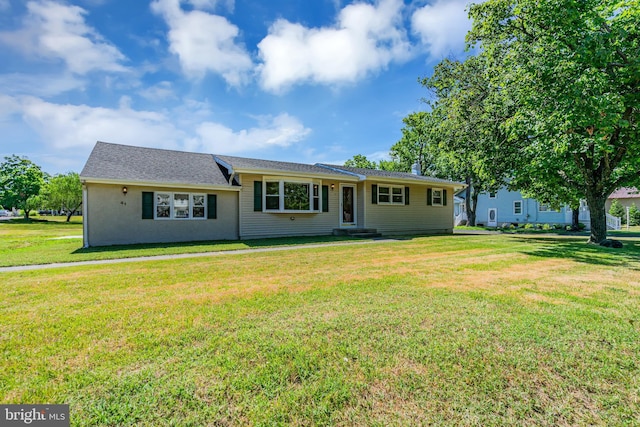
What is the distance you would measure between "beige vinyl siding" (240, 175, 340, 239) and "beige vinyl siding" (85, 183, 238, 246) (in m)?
0.91

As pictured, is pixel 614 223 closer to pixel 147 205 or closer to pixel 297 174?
pixel 297 174

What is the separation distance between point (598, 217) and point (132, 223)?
1769cm

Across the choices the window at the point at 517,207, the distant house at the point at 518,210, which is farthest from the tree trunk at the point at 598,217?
the window at the point at 517,207

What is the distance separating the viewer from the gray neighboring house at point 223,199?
11117mm

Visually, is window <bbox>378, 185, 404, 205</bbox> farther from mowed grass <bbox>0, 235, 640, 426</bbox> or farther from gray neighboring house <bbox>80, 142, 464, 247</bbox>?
mowed grass <bbox>0, 235, 640, 426</bbox>

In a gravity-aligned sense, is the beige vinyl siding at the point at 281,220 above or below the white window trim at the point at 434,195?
below

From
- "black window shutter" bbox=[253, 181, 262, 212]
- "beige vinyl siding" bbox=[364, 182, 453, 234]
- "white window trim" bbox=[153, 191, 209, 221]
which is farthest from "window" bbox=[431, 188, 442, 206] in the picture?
"white window trim" bbox=[153, 191, 209, 221]

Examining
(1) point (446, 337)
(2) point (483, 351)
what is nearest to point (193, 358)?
(1) point (446, 337)

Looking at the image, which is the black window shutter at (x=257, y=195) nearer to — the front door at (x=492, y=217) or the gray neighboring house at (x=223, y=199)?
the gray neighboring house at (x=223, y=199)

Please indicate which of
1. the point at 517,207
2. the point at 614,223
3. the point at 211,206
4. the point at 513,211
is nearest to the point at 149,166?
the point at 211,206

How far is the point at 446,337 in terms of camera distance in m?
2.91

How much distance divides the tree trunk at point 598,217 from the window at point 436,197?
754cm

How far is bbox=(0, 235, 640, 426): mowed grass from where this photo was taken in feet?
6.33

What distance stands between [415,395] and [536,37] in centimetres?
1191
